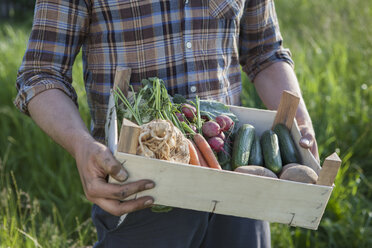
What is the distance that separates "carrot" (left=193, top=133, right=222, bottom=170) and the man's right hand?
0.26 meters

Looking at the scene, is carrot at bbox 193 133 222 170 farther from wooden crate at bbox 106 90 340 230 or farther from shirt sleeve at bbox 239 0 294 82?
shirt sleeve at bbox 239 0 294 82

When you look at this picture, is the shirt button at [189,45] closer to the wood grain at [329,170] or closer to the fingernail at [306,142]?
the fingernail at [306,142]

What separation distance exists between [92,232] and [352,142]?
2.31m

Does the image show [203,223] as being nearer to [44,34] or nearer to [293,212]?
[293,212]

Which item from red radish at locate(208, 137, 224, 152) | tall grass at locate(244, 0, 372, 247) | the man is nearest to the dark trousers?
the man

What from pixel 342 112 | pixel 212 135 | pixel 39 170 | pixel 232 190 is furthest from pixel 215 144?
pixel 39 170

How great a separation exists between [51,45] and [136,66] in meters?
0.33

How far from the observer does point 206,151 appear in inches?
61.7

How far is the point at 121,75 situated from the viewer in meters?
1.66

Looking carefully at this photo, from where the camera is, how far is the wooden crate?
1358 millimetres

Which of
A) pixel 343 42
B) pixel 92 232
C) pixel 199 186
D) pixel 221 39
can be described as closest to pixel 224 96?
pixel 221 39

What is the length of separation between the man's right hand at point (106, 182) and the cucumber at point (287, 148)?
1.86ft

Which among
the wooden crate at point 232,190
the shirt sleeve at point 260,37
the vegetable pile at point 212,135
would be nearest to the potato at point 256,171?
the vegetable pile at point 212,135

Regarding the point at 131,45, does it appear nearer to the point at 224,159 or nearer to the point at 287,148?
the point at 224,159
